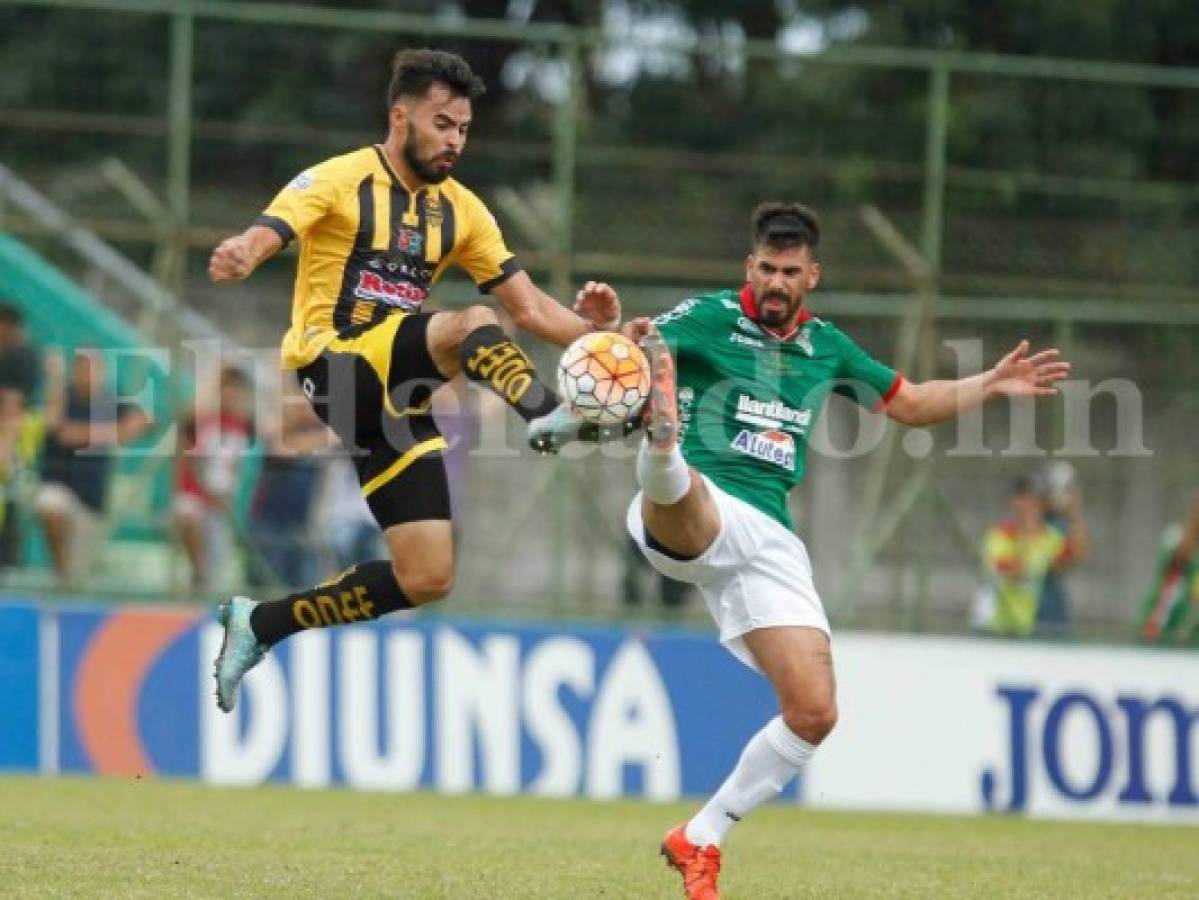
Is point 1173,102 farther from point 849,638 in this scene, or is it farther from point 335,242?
point 335,242

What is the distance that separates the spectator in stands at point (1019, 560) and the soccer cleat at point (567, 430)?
8291 mm

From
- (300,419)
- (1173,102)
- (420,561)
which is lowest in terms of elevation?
(420,561)

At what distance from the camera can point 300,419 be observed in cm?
1594

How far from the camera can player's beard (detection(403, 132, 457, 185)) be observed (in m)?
9.84

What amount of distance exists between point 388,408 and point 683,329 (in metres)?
1.33

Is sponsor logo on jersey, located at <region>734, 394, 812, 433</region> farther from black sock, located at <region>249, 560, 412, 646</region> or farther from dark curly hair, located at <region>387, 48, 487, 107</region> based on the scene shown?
dark curly hair, located at <region>387, 48, 487, 107</region>

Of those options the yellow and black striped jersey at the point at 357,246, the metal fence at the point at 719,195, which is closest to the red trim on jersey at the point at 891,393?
the yellow and black striped jersey at the point at 357,246

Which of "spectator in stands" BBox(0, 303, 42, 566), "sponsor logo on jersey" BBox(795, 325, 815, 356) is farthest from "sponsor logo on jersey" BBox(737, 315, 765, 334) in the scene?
"spectator in stands" BBox(0, 303, 42, 566)

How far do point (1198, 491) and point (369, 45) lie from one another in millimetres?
6486

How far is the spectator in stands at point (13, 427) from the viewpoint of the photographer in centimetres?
1535

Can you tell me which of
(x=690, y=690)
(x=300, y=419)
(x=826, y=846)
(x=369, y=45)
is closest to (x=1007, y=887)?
(x=826, y=846)

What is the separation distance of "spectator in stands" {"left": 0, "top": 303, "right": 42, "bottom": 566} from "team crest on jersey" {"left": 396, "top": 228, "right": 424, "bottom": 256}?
6.25 m

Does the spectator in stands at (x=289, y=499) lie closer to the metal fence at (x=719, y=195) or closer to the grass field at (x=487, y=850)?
the metal fence at (x=719, y=195)

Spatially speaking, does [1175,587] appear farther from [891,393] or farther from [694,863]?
[694,863]
